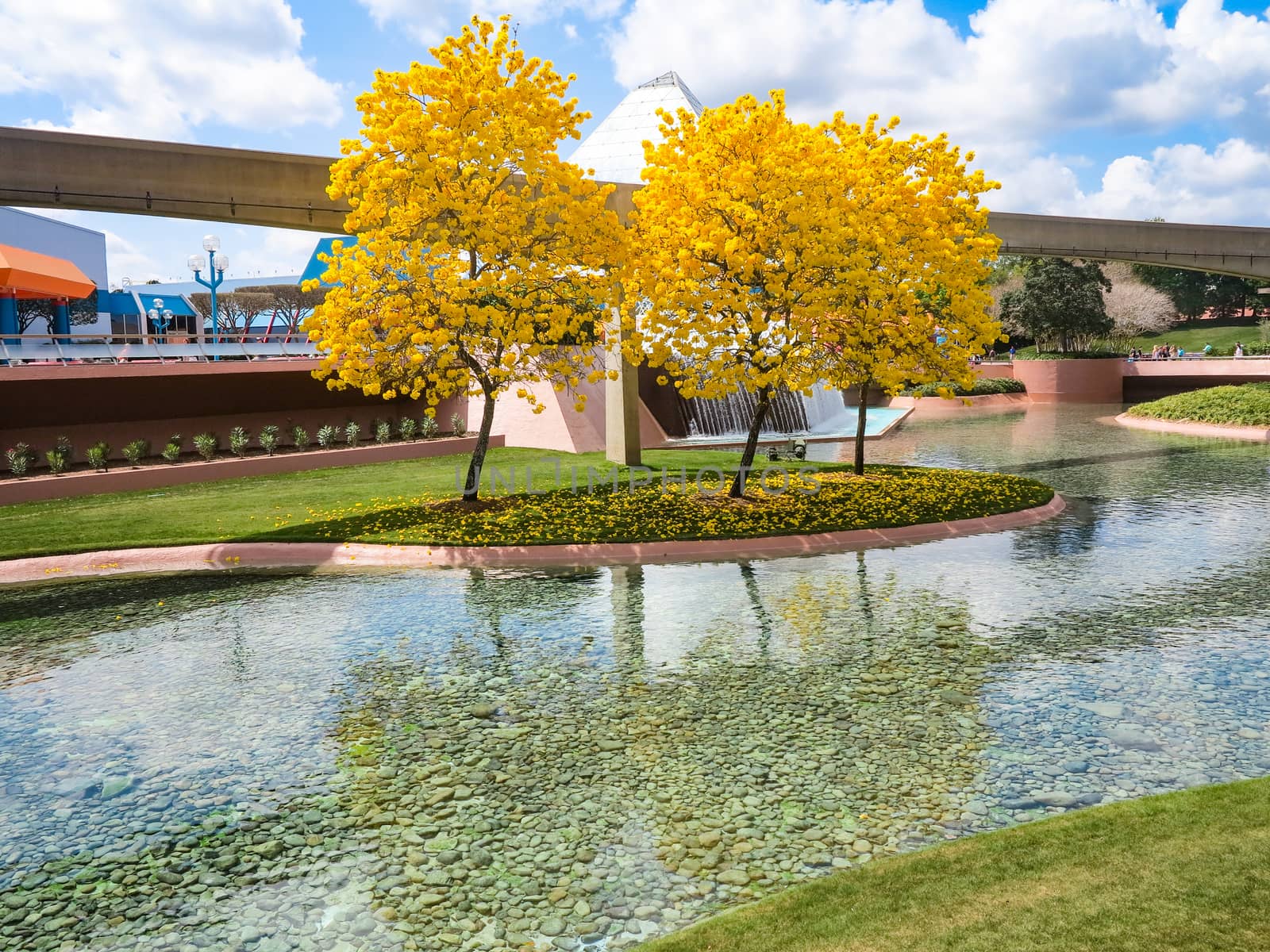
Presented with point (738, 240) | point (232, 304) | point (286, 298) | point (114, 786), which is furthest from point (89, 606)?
point (232, 304)

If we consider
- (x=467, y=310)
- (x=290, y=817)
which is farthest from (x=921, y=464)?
(x=290, y=817)

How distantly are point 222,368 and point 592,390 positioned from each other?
10.7 metres

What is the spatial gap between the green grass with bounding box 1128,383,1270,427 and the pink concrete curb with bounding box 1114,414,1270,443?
1.04ft

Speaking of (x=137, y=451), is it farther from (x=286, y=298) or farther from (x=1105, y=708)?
(x=286, y=298)

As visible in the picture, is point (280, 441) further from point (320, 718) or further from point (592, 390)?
point (320, 718)

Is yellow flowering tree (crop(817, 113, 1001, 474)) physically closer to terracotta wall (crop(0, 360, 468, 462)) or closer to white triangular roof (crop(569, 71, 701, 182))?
terracotta wall (crop(0, 360, 468, 462))

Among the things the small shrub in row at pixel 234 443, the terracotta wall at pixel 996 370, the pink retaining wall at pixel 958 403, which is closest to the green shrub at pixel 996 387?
the pink retaining wall at pixel 958 403

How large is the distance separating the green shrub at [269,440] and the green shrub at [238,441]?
483 mm

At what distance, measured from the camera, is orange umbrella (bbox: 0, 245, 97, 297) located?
25.2m

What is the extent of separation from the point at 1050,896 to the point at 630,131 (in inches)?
1825

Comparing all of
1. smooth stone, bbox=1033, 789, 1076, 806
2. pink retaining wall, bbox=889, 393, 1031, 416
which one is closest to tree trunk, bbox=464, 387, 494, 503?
smooth stone, bbox=1033, 789, 1076, 806

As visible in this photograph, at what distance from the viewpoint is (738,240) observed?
708 inches

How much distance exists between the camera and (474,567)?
50.5 ft

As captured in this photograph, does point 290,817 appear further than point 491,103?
No
